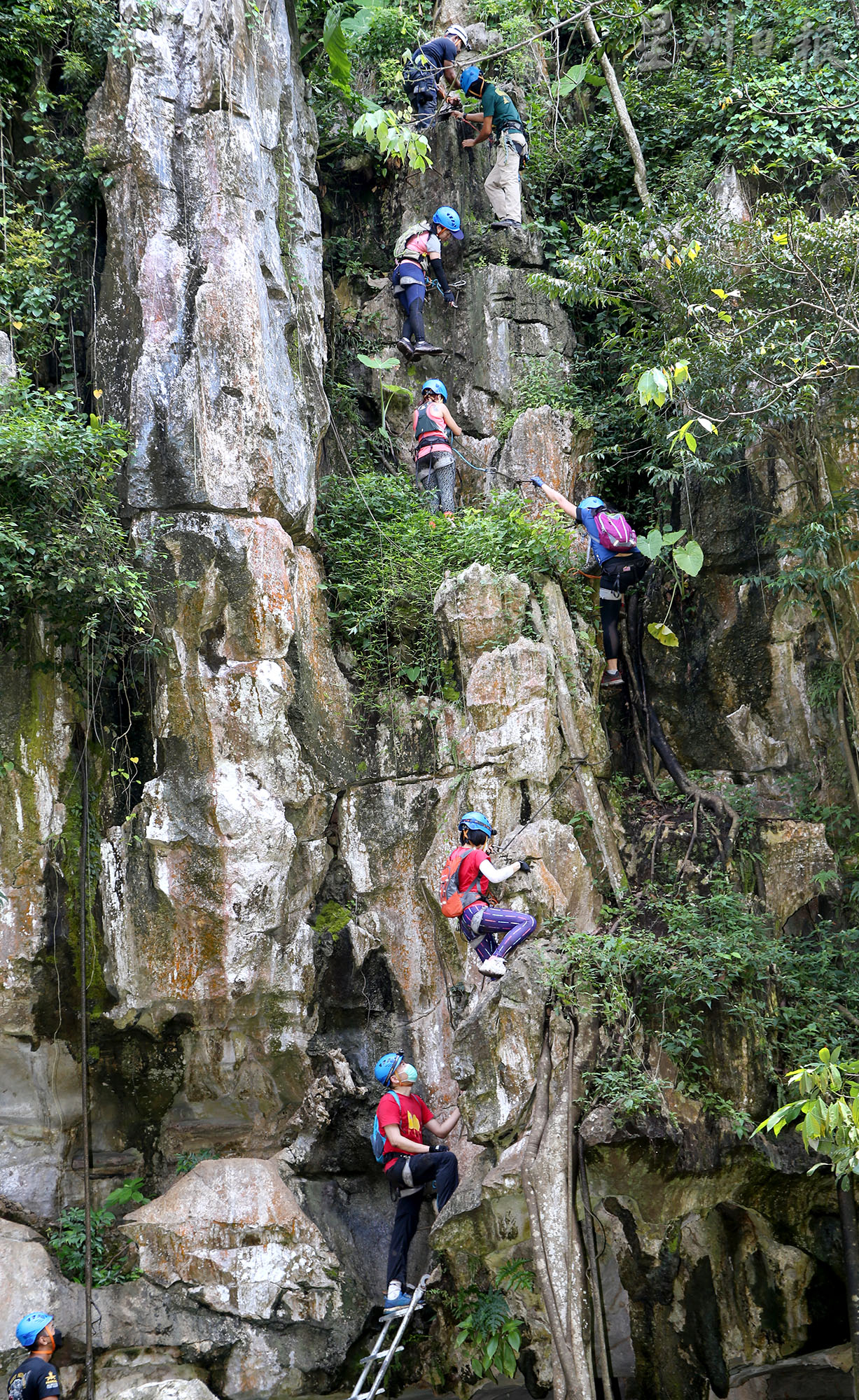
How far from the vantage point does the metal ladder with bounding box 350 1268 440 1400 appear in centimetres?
755

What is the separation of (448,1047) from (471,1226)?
4.72 ft

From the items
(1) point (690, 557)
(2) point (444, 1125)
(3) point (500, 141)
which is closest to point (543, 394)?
(1) point (690, 557)

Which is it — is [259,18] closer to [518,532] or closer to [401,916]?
[518,532]

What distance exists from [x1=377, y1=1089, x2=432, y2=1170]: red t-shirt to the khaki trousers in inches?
375

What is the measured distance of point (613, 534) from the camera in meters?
10.3

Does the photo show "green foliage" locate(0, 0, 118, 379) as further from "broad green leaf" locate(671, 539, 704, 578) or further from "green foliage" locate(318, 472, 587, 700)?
"broad green leaf" locate(671, 539, 704, 578)

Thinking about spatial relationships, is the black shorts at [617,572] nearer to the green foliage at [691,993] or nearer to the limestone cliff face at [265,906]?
the limestone cliff face at [265,906]

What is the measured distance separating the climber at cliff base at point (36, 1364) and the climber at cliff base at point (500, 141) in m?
11.3

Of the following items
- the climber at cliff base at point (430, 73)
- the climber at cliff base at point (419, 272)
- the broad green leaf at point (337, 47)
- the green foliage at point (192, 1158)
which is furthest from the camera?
the climber at cliff base at point (430, 73)

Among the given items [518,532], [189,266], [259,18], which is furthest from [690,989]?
[259,18]

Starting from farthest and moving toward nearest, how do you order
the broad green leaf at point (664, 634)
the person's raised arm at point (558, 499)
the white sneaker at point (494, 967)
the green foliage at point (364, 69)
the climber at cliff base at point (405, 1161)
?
the green foliage at point (364, 69) < the broad green leaf at point (664, 634) < the person's raised arm at point (558, 499) < the climber at cliff base at point (405, 1161) < the white sneaker at point (494, 967)

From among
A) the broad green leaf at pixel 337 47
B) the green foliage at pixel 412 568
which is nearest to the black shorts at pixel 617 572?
the green foliage at pixel 412 568

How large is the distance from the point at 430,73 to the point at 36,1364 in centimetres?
1257

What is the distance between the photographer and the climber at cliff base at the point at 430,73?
41.4ft
